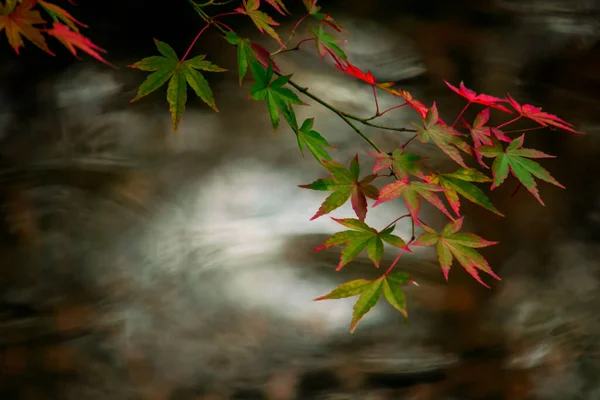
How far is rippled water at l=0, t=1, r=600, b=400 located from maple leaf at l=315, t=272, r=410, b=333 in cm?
56

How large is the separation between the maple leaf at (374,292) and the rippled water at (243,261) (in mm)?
565

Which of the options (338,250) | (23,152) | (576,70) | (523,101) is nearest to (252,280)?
(338,250)

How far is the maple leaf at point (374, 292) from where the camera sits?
66 cm

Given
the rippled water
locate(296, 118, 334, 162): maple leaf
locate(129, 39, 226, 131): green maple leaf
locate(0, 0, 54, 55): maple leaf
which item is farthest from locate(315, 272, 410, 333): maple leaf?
the rippled water

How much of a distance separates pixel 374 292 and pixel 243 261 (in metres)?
0.64

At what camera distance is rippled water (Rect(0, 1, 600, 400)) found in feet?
3.91

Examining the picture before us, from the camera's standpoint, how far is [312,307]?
4.10ft

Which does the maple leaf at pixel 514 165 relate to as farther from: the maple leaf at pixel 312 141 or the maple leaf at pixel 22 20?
the maple leaf at pixel 22 20

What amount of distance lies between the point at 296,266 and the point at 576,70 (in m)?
0.97

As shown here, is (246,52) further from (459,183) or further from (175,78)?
(459,183)

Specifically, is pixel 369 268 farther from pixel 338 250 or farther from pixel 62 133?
pixel 62 133

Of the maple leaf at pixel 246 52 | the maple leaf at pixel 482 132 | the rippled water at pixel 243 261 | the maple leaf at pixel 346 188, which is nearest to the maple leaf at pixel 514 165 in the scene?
the maple leaf at pixel 482 132

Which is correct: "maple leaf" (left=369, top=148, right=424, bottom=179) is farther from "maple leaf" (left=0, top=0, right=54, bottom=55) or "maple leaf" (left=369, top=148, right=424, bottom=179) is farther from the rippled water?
the rippled water

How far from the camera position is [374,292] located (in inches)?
26.7
